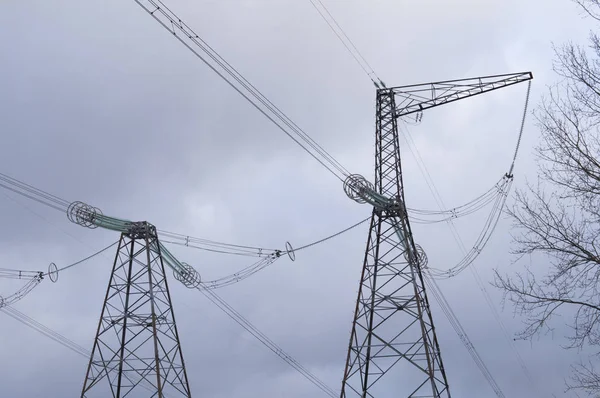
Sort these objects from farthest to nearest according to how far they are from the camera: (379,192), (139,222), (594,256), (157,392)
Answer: (139,222)
(379,192)
(157,392)
(594,256)

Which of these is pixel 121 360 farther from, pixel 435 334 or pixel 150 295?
pixel 435 334

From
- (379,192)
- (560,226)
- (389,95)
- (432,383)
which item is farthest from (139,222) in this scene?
(560,226)

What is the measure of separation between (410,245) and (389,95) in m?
8.79

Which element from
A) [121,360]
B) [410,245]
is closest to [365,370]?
[410,245]

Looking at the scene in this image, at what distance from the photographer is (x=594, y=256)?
13.9 metres

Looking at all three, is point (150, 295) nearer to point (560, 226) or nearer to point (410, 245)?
point (410, 245)

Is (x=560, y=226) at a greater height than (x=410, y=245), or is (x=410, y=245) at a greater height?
(x=410, y=245)

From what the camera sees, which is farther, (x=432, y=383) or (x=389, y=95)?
(x=389, y=95)

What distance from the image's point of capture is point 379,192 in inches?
1278

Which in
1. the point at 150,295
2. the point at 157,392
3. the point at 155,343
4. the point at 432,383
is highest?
the point at 150,295

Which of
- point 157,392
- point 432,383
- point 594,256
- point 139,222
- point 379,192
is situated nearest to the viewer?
point 594,256

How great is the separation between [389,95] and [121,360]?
18.6m

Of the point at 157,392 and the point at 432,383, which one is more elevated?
the point at 157,392

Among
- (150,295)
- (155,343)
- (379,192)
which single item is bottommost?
(155,343)
